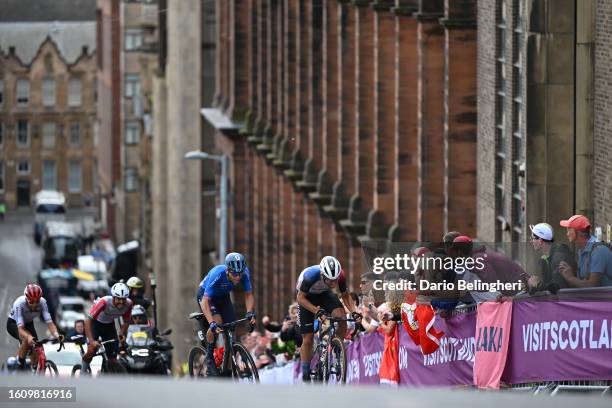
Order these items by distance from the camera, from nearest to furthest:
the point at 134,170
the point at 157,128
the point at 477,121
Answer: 1. the point at 477,121
2. the point at 157,128
3. the point at 134,170

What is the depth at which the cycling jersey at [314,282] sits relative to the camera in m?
18.5

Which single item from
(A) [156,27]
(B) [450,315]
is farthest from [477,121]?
(A) [156,27]

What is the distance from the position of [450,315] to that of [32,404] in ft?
37.2

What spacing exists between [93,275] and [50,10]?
79.1 ft

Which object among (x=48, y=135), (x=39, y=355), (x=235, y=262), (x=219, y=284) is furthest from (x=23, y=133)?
(x=235, y=262)

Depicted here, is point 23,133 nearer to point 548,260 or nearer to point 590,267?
point 548,260

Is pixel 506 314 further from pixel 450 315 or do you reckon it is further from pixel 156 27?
pixel 156 27

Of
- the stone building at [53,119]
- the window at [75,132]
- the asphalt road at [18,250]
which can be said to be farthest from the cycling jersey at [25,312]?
the window at [75,132]

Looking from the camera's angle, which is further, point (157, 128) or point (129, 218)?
point (129, 218)

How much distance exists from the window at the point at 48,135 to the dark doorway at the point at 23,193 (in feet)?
10.7

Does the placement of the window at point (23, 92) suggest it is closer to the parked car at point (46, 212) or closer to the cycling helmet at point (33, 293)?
the parked car at point (46, 212)

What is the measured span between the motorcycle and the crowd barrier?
602 cm

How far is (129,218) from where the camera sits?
401 feet

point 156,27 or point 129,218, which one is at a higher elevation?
point 156,27
